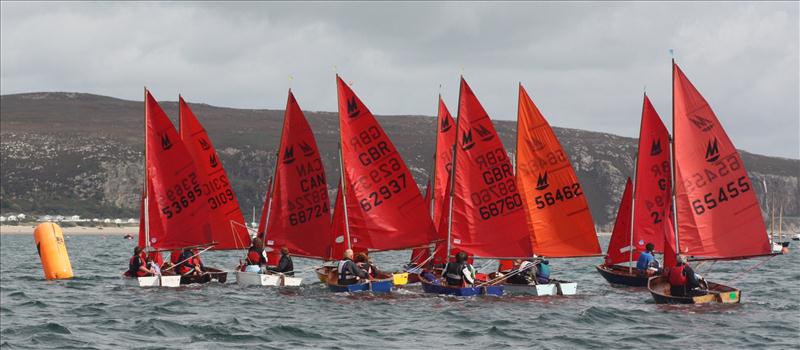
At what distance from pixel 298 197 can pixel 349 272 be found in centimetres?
700

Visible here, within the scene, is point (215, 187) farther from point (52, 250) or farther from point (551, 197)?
point (551, 197)

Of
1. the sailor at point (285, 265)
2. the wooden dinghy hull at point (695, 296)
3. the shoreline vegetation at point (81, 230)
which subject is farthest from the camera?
the shoreline vegetation at point (81, 230)

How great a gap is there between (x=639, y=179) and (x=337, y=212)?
12.8 meters

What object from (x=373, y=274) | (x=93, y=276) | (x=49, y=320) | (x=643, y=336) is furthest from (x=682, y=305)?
(x=93, y=276)

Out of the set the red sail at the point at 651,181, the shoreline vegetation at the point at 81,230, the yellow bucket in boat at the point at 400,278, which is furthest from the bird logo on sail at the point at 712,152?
the shoreline vegetation at the point at 81,230

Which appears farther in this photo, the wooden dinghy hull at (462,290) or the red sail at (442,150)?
the red sail at (442,150)

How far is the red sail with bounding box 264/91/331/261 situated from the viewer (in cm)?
4300

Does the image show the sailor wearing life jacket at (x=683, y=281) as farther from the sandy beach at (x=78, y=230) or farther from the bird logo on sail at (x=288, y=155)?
the sandy beach at (x=78, y=230)

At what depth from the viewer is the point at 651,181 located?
152ft

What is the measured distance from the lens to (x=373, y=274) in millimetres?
38875

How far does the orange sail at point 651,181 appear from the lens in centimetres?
4581

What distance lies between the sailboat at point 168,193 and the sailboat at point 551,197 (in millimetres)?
12516

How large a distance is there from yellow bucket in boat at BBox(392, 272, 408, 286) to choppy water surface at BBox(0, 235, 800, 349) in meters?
0.57

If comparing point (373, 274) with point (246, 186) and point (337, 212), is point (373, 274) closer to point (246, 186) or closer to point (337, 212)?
point (337, 212)
